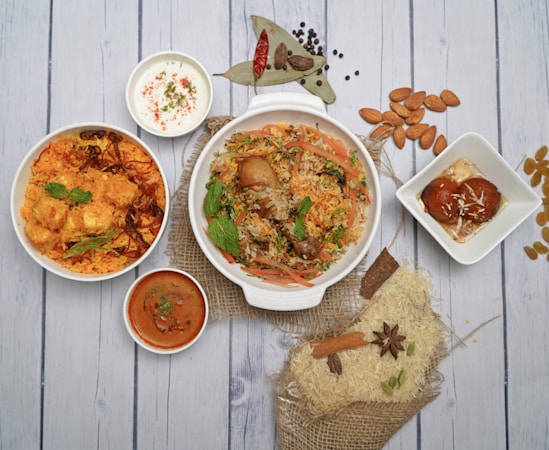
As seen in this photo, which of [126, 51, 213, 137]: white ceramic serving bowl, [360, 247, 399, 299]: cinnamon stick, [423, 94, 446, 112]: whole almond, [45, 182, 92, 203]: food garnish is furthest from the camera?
[423, 94, 446, 112]: whole almond

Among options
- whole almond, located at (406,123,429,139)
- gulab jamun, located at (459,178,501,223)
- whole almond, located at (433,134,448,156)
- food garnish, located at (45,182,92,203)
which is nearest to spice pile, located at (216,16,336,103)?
whole almond, located at (406,123,429,139)

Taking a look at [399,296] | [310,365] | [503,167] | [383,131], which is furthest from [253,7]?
[310,365]

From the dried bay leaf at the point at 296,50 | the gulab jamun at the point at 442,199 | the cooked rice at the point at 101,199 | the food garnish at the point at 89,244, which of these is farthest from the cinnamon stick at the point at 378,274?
the food garnish at the point at 89,244

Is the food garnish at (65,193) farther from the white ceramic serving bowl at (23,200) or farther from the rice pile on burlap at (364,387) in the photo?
the rice pile on burlap at (364,387)

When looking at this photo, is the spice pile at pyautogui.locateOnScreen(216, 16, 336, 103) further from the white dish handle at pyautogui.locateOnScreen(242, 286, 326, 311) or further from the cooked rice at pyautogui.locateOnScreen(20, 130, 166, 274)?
the white dish handle at pyautogui.locateOnScreen(242, 286, 326, 311)

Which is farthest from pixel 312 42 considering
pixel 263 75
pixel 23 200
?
pixel 23 200
